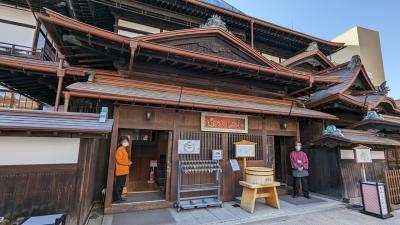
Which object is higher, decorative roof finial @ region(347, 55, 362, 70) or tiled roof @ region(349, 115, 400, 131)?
decorative roof finial @ region(347, 55, 362, 70)

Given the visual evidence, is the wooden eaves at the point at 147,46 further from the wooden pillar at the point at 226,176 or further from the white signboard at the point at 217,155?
the white signboard at the point at 217,155

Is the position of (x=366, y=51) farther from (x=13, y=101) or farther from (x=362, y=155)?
(x=13, y=101)

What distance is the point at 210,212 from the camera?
528cm

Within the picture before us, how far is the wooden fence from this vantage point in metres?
6.52

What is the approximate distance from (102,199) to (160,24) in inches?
271

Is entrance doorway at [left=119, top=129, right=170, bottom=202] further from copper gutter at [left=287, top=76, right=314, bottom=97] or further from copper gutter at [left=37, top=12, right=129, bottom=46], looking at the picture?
copper gutter at [left=287, top=76, right=314, bottom=97]

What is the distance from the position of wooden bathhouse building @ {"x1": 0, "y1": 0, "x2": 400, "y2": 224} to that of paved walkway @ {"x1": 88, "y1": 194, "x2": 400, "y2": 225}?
1.50 feet

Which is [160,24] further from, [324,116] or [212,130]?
[324,116]

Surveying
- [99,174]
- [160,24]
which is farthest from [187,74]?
[99,174]

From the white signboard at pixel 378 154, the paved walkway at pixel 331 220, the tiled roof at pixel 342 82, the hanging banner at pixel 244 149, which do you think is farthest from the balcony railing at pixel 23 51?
the white signboard at pixel 378 154

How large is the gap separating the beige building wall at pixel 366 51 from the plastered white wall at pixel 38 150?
893 inches

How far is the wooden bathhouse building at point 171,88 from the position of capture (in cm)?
534

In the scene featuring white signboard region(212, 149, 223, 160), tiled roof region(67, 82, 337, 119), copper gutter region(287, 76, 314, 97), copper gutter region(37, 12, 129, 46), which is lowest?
white signboard region(212, 149, 223, 160)

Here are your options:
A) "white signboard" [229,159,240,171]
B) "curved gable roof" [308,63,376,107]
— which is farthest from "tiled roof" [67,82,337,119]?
"curved gable roof" [308,63,376,107]
